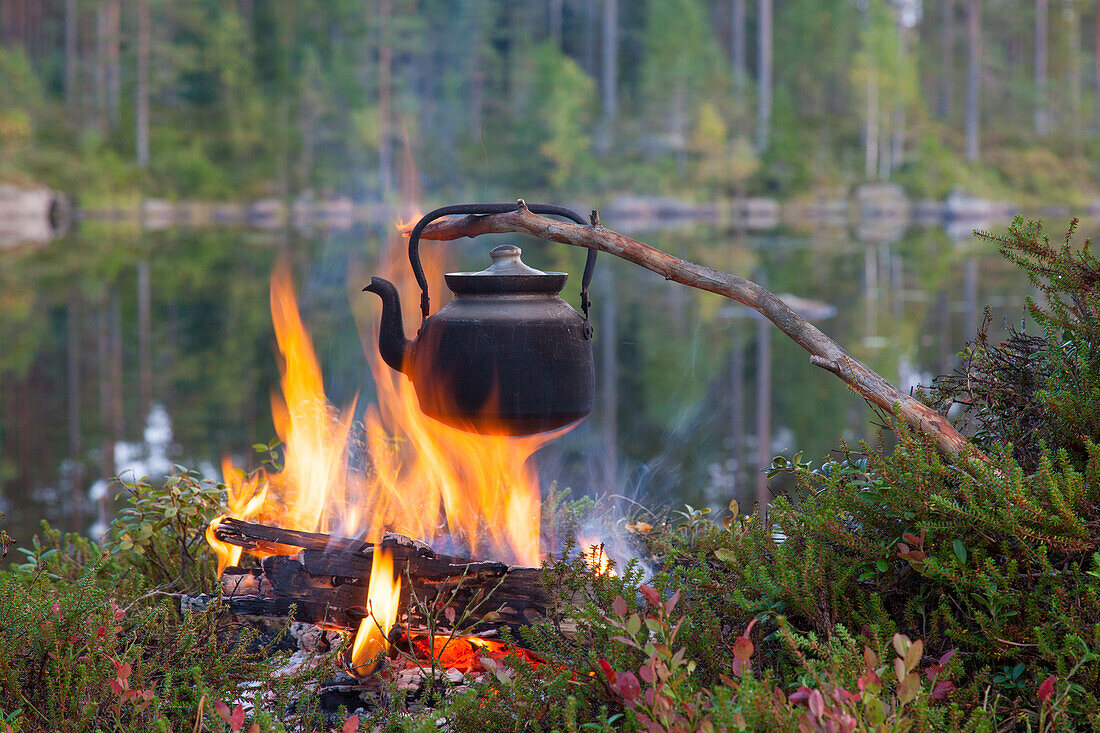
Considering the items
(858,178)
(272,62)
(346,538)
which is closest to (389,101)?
(272,62)

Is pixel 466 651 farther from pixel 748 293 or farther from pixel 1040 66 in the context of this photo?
pixel 1040 66

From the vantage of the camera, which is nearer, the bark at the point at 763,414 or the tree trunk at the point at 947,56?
the bark at the point at 763,414

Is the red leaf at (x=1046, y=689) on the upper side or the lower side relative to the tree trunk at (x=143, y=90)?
lower

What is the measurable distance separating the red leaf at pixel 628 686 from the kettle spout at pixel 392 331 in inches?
61.0

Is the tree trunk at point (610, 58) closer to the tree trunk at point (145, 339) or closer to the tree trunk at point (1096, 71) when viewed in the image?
the tree trunk at point (145, 339)

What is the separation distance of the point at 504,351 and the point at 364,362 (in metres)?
1.69

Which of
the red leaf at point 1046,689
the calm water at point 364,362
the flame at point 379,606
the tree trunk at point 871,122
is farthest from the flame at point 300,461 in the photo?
the tree trunk at point 871,122

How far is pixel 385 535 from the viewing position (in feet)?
9.95

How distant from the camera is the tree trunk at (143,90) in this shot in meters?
40.5

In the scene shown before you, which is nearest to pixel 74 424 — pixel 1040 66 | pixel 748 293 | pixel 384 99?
pixel 748 293

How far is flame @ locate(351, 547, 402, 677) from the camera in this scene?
2.87 m

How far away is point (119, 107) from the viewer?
42.3 m

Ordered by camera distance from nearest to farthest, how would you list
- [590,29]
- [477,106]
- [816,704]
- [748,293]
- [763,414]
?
[816,704] → [748,293] → [763,414] → [477,106] → [590,29]

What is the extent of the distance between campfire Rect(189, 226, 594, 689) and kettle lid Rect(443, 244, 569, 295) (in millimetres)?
465
